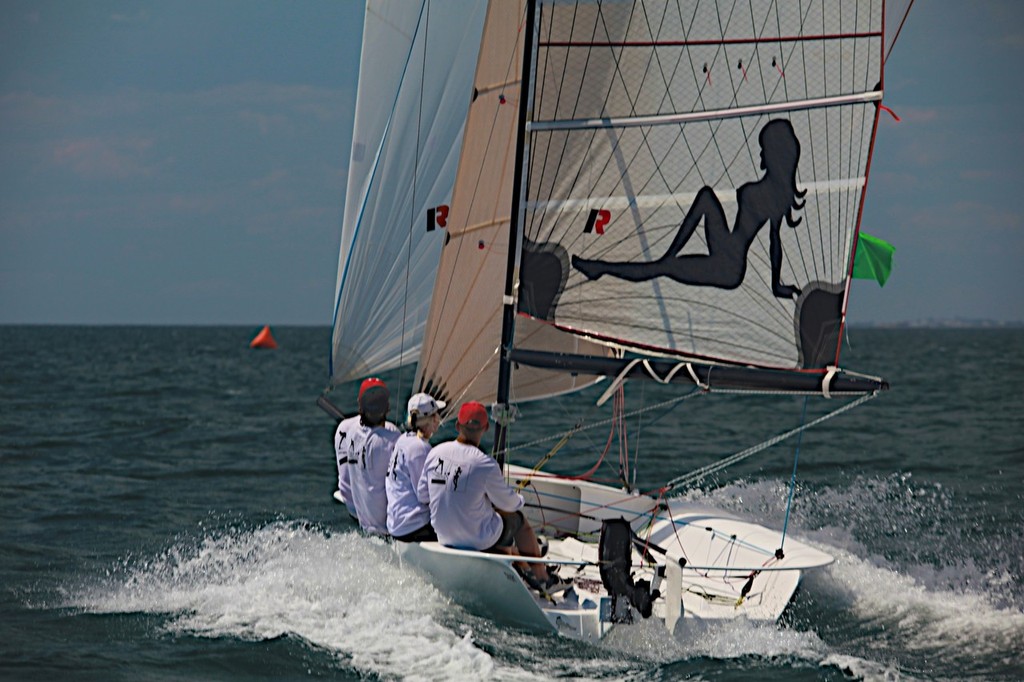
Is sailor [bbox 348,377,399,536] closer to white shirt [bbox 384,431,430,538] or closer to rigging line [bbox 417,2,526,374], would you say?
white shirt [bbox 384,431,430,538]

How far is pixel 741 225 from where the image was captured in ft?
26.0

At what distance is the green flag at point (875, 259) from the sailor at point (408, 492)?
359cm

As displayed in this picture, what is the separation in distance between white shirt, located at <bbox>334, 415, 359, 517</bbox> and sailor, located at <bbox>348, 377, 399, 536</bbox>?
0.06 meters

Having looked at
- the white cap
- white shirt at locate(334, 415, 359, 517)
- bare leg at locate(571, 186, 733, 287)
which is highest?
bare leg at locate(571, 186, 733, 287)

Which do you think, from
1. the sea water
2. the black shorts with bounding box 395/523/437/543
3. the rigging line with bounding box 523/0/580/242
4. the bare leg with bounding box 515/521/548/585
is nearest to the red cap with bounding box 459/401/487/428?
the bare leg with bounding box 515/521/548/585

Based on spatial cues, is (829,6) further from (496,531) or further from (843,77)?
(496,531)

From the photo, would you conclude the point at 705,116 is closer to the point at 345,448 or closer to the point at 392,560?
the point at 345,448

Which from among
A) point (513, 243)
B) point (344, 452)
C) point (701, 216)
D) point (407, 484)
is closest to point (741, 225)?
point (701, 216)

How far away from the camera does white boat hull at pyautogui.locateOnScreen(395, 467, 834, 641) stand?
6645 millimetres

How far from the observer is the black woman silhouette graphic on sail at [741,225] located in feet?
25.6

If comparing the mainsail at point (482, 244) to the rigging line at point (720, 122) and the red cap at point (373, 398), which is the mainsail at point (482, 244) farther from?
the rigging line at point (720, 122)

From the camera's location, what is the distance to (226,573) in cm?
845

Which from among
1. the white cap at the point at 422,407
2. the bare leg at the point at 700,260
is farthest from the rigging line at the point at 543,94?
the white cap at the point at 422,407

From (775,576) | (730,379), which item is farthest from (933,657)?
(730,379)
